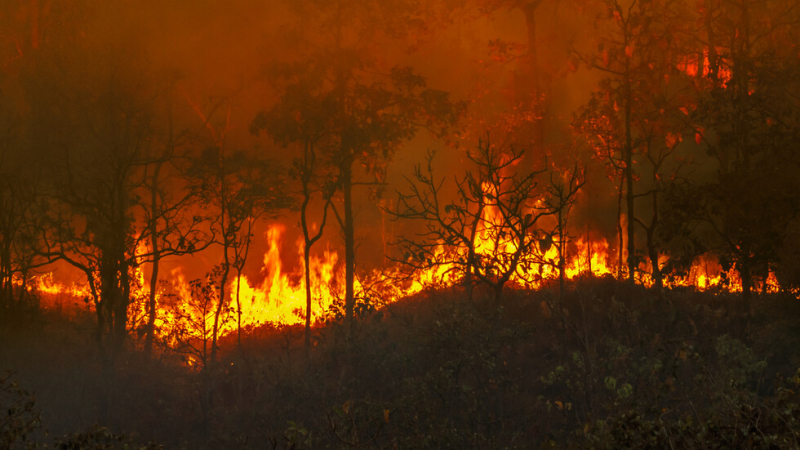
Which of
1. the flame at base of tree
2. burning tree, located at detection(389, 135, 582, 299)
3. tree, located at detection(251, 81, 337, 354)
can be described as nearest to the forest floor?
burning tree, located at detection(389, 135, 582, 299)

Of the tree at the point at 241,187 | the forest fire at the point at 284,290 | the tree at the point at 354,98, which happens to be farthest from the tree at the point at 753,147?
the tree at the point at 241,187

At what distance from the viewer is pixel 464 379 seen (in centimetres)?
1619

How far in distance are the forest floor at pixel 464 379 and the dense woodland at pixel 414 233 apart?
0.07 metres

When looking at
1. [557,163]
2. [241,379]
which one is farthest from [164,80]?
[557,163]

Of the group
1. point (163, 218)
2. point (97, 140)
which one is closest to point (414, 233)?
point (163, 218)

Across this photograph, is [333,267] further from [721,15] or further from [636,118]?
[721,15]

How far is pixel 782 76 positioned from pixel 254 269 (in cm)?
4177

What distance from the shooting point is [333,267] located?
35469 millimetres

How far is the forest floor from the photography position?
10.1 m

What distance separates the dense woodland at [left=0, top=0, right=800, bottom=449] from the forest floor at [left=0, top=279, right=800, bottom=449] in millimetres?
75

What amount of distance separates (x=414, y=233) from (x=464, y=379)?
7716mm

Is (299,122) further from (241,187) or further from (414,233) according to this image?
(414,233)

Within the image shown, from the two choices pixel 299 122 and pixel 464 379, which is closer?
pixel 464 379

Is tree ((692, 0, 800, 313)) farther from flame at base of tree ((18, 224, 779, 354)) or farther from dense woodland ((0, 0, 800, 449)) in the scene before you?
flame at base of tree ((18, 224, 779, 354))
